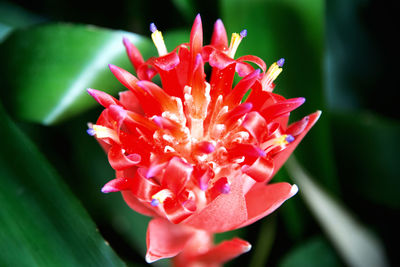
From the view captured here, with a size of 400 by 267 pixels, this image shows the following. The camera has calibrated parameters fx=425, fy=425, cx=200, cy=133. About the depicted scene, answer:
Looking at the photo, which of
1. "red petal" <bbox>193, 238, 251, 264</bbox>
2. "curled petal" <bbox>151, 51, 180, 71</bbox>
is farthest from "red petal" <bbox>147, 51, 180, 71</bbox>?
A: "red petal" <bbox>193, 238, 251, 264</bbox>

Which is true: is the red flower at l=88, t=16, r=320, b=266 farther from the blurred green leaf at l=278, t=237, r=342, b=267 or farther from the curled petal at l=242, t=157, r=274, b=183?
the blurred green leaf at l=278, t=237, r=342, b=267

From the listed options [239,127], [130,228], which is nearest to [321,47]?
[239,127]

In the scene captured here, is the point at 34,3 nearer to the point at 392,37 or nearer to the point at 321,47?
the point at 321,47

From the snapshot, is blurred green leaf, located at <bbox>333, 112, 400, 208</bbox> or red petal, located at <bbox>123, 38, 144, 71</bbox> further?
blurred green leaf, located at <bbox>333, 112, 400, 208</bbox>

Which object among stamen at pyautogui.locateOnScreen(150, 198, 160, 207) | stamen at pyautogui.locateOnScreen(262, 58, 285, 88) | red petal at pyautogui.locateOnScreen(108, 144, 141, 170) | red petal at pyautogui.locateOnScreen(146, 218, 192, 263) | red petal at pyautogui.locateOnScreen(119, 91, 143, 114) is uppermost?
stamen at pyautogui.locateOnScreen(262, 58, 285, 88)

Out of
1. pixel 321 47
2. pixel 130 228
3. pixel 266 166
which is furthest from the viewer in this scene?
pixel 130 228

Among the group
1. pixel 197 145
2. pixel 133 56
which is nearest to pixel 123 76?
pixel 133 56

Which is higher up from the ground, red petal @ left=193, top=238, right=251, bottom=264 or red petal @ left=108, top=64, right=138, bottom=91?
red petal @ left=108, top=64, right=138, bottom=91
